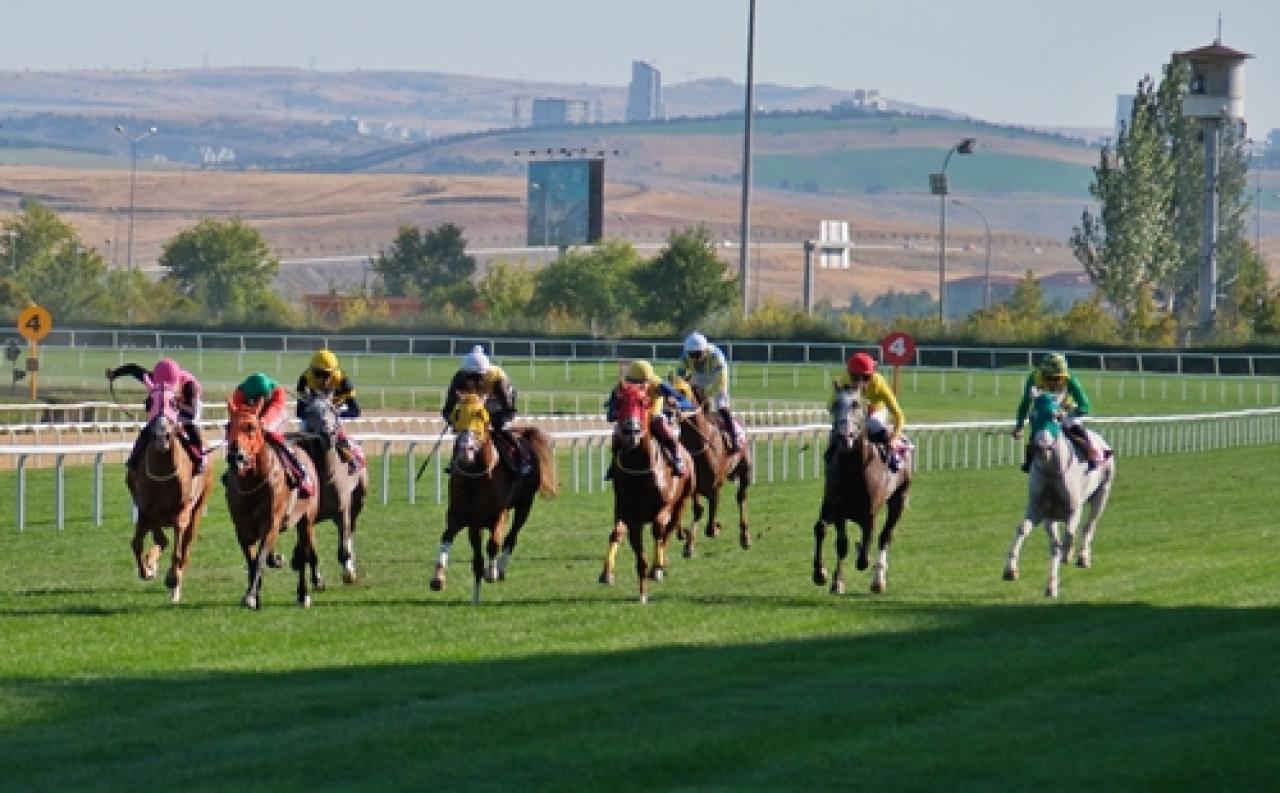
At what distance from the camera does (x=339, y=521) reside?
2019cm

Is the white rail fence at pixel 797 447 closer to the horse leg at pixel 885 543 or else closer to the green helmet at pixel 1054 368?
the horse leg at pixel 885 543

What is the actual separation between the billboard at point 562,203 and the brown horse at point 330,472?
3824 inches

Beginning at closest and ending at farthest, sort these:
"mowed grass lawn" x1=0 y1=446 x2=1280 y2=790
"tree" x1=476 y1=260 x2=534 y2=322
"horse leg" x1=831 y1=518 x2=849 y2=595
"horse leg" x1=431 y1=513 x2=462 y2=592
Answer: "mowed grass lawn" x1=0 y1=446 x2=1280 y2=790
"horse leg" x1=431 y1=513 x2=462 y2=592
"horse leg" x1=831 y1=518 x2=849 y2=595
"tree" x1=476 y1=260 x2=534 y2=322

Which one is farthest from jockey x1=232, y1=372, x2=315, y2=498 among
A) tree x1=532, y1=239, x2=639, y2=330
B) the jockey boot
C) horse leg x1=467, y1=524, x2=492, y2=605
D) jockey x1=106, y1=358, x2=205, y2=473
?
tree x1=532, y1=239, x2=639, y2=330

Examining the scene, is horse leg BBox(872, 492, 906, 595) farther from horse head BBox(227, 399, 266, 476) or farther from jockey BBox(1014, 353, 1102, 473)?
horse head BBox(227, 399, 266, 476)

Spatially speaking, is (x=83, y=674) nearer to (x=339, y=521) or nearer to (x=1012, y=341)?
(x=339, y=521)

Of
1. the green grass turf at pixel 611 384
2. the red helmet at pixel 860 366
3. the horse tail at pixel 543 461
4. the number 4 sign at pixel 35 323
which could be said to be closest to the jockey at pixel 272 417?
the horse tail at pixel 543 461

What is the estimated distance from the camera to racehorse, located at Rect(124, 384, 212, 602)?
18.7m

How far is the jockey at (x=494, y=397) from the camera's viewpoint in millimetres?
19812

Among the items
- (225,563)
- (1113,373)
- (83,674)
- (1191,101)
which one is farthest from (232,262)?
(83,674)

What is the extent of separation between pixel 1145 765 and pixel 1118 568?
10508 mm

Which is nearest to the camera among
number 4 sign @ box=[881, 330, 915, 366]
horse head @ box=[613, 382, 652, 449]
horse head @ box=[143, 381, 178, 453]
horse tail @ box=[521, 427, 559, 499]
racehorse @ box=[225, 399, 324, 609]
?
racehorse @ box=[225, 399, 324, 609]

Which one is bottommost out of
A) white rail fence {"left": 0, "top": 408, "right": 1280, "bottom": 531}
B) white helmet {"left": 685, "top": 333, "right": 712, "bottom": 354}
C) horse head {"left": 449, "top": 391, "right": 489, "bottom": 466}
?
white rail fence {"left": 0, "top": 408, "right": 1280, "bottom": 531}

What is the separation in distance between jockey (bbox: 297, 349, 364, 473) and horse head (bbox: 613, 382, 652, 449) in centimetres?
187
